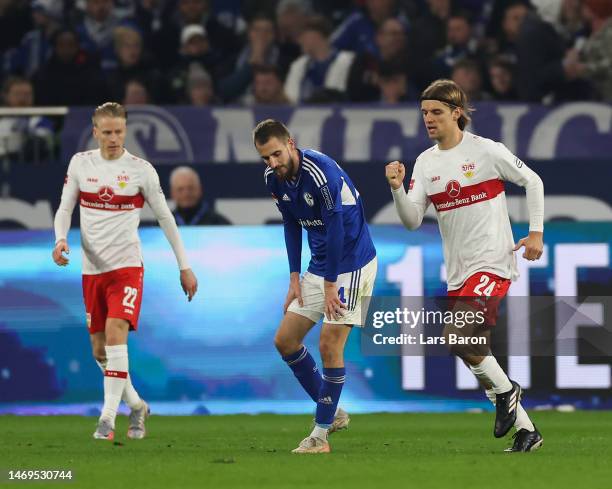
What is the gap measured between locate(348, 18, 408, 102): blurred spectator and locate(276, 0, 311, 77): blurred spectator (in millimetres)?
979

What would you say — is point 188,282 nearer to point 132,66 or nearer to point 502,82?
point 502,82

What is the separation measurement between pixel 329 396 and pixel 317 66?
7879mm

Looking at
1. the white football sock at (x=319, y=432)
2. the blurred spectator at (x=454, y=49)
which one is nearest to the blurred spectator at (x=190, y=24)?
the blurred spectator at (x=454, y=49)

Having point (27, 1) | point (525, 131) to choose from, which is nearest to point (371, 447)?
point (525, 131)

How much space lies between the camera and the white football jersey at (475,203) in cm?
881

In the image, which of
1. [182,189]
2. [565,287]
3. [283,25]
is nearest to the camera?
[565,287]

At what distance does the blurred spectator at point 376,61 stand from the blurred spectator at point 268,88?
832 millimetres

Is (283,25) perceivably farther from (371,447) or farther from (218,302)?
(371,447)

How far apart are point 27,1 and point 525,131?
7.09m

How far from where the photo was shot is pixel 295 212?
9062 millimetres

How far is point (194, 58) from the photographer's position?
17078 millimetres

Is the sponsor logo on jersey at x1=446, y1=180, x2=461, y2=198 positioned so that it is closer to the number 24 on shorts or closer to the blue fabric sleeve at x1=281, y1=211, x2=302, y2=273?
the blue fabric sleeve at x1=281, y1=211, x2=302, y2=273

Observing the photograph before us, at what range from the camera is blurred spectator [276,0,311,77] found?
16.9 meters

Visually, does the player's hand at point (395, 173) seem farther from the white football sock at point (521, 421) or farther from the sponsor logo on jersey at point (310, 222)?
the white football sock at point (521, 421)
